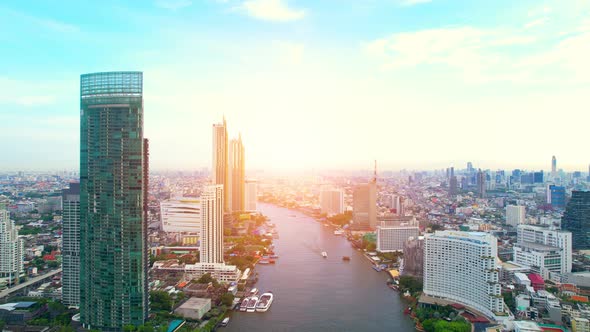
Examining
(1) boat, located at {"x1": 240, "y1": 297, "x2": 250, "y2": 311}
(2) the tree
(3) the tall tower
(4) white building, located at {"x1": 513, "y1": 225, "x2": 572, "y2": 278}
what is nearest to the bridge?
(3) the tall tower

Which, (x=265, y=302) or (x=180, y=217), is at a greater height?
(x=180, y=217)

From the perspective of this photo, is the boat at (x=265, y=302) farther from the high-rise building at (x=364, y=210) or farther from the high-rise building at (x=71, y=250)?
the high-rise building at (x=364, y=210)

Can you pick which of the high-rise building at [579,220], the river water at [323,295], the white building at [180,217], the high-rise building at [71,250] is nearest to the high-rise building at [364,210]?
the river water at [323,295]

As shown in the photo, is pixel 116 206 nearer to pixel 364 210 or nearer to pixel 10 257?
pixel 10 257

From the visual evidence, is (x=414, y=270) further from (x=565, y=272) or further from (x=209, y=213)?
(x=209, y=213)

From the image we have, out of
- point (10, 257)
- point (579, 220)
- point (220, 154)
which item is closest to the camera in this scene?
point (10, 257)

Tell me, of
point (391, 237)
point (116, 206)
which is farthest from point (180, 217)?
point (116, 206)

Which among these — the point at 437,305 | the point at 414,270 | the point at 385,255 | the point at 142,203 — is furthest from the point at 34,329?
the point at 385,255

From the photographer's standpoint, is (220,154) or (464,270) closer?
(464,270)
